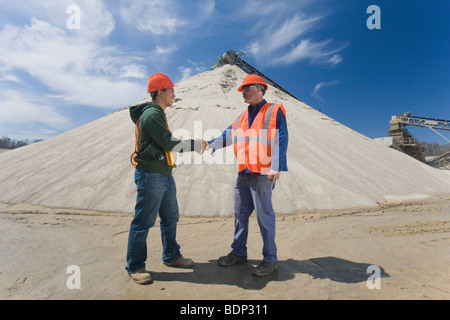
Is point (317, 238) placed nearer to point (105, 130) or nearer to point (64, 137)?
point (105, 130)

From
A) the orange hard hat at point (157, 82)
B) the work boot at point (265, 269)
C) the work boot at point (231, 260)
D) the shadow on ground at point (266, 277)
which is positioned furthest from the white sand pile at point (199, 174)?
the orange hard hat at point (157, 82)

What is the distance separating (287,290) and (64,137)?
10684mm

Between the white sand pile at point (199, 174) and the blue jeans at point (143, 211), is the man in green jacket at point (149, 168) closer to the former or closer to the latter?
the blue jeans at point (143, 211)

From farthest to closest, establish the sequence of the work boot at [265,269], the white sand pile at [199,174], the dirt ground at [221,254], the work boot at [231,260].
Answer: the white sand pile at [199,174]
the work boot at [231,260]
the work boot at [265,269]
the dirt ground at [221,254]

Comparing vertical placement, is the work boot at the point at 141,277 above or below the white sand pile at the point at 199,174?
below

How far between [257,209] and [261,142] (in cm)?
79

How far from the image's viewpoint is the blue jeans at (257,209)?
2660 mm

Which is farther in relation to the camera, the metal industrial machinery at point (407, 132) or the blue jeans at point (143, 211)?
the metal industrial machinery at point (407, 132)

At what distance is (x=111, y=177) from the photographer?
6.09m

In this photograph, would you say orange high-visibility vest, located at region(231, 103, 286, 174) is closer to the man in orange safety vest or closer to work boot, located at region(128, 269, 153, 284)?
the man in orange safety vest

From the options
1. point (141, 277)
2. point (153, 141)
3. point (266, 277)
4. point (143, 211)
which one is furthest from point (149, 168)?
point (266, 277)

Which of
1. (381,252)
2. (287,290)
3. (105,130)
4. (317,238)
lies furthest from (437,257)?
(105,130)

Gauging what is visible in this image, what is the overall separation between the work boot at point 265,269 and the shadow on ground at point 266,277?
0.04 m

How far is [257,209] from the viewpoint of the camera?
8.84ft
